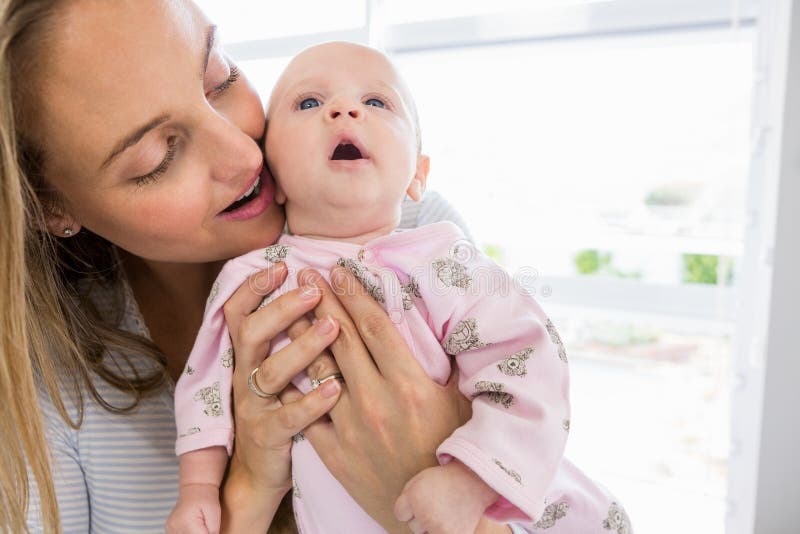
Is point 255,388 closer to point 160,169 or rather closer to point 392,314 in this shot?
point 392,314

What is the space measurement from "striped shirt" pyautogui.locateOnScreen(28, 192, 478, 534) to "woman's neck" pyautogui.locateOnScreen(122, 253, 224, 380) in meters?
0.16

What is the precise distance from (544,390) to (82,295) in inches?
37.8

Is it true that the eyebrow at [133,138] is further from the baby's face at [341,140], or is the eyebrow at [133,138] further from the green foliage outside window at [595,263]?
the green foliage outside window at [595,263]

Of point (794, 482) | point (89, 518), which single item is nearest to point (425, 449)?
point (89, 518)

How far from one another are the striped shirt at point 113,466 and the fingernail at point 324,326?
0.48 meters

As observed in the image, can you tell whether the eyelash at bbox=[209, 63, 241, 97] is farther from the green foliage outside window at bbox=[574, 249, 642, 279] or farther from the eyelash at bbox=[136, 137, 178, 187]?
the green foliage outside window at bbox=[574, 249, 642, 279]

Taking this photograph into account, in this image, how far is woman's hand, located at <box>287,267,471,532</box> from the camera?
0.91 meters

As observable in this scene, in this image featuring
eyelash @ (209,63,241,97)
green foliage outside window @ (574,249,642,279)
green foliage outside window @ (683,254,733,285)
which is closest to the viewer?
eyelash @ (209,63,241,97)

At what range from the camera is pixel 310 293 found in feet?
3.10

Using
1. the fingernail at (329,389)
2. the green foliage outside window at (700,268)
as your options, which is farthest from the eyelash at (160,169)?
the green foliage outside window at (700,268)

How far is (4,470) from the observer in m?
0.95

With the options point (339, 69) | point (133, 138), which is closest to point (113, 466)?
point (133, 138)

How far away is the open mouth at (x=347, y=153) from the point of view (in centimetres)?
98

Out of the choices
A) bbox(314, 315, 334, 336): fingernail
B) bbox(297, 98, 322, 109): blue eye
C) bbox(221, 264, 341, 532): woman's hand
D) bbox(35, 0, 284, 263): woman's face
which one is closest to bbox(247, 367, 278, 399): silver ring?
bbox(221, 264, 341, 532): woman's hand
